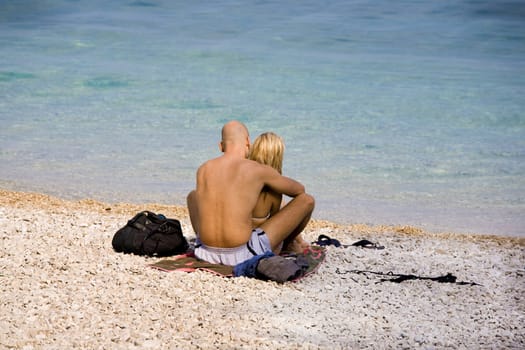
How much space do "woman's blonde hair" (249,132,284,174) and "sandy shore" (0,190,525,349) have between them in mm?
916

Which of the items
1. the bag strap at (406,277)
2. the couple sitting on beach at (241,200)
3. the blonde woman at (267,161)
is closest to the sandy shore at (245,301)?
the bag strap at (406,277)

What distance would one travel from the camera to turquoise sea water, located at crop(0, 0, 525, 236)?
10.6 meters

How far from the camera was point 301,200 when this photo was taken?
20.3 feet

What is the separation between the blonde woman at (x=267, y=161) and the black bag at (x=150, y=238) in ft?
2.16

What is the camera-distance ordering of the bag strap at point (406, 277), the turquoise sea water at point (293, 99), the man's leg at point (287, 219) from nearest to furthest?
1. the bag strap at point (406, 277)
2. the man's leg at point (287, 219)
3. the turquoise sea water at point (293, 99)

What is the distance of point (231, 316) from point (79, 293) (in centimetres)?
105

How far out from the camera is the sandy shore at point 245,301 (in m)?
4.55

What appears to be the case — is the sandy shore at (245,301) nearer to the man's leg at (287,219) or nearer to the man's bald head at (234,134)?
the man's leg at (287,219)

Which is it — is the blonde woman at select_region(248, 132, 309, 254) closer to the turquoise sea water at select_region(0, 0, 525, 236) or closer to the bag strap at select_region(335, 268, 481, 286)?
the bag strap at select_region(335, 268, 481, 286)

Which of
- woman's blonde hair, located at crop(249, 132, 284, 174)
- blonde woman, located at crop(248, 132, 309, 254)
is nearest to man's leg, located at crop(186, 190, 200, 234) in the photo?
blonde woman, located at crop(248, 132, 309, 254)

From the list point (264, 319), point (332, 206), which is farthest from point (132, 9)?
point (264, 319)

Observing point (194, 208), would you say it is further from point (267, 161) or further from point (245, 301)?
point (245, 301)

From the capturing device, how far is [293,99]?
16.3 meters

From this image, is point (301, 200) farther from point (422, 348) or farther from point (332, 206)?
point (332, 206)
